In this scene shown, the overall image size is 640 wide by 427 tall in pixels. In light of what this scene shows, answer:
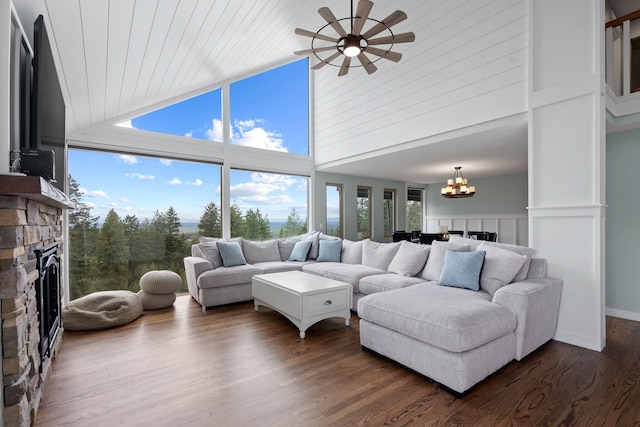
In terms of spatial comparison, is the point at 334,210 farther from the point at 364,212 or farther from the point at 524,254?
the point at 524,254

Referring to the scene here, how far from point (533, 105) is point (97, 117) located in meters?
5.38

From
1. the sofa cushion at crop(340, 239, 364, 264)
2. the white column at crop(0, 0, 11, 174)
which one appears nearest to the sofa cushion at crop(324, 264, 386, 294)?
the sofa cushion at crop(340, 239, 364, 264)

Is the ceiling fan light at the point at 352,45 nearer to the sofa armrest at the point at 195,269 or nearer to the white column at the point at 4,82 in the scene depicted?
the white column at the point at 4,82

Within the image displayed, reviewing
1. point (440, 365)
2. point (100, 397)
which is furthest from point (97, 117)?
point (440, 365)

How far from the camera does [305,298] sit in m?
3.13

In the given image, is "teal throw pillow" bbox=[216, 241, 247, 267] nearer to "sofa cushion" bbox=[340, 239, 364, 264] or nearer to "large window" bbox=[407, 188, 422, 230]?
"sofa cushion" bbox=[340, 239, 364, 264]

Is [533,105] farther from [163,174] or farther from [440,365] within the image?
[163,174]

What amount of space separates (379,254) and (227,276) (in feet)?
7.24

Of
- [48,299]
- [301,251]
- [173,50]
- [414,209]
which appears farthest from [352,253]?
[414,209]

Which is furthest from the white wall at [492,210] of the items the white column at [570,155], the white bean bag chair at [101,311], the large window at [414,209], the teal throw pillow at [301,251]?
the white bean bag chair at [101,311]

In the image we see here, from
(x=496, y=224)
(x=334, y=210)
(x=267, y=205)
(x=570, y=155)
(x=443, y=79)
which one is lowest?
(x=496, y=224)

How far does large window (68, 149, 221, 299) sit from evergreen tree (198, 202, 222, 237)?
0.02 m

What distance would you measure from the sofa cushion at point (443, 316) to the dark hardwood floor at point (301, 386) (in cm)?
36

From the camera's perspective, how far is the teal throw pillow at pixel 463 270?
305cm
